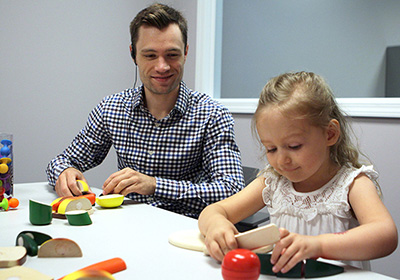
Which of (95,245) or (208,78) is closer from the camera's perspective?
(95,245)

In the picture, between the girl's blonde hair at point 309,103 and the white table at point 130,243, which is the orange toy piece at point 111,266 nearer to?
the white table at point 130,243

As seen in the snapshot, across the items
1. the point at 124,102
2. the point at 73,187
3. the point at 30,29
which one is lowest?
the point at 73,187

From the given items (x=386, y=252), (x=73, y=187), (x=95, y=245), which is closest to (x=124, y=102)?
(x=73, y=187)

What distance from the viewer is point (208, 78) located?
2945 mm

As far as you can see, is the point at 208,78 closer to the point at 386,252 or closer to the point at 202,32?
the point at 202,32

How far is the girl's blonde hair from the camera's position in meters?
0.94

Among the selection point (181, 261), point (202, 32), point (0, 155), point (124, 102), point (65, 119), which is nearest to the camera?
point (181, 261)

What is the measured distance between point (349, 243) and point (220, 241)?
243 millimetres

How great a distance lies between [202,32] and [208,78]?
1.11 feet

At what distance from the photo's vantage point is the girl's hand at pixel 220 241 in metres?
0.73

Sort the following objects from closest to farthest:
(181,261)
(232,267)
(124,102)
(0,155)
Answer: (232,267) < (181,261) < (0,155) < (124,102)

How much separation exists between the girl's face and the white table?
0.28 metres

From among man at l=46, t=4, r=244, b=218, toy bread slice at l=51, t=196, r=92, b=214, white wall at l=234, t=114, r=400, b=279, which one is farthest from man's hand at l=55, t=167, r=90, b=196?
white wall at l=234, t=114, r=400, b=279

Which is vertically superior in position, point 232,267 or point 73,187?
point 232,267
